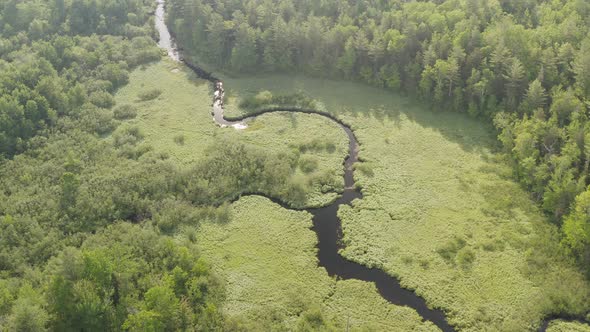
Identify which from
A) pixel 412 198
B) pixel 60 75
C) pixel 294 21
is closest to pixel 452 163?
pixel 412 198

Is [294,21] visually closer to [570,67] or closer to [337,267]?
[570,67]

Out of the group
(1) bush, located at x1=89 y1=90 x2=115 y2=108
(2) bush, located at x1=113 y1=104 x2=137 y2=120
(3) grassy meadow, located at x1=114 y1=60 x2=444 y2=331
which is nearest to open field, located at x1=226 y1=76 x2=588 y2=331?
(3) grassy meadow, located at x1=114 y1=60 x2=444 y2=331

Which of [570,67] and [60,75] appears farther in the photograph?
[60,75]

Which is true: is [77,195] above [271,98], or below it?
below

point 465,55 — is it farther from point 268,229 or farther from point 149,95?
point 149,95

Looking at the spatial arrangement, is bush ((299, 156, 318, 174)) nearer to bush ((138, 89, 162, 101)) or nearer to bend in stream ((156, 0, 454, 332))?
bend in stream ((156, 0, 454, 332))

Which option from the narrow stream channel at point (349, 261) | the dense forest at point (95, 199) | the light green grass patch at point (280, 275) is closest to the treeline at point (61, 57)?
the dense forest at point (95, 199)

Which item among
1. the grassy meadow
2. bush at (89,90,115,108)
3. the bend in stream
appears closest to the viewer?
the grassy meadow

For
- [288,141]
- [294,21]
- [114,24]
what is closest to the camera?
[288,141]
